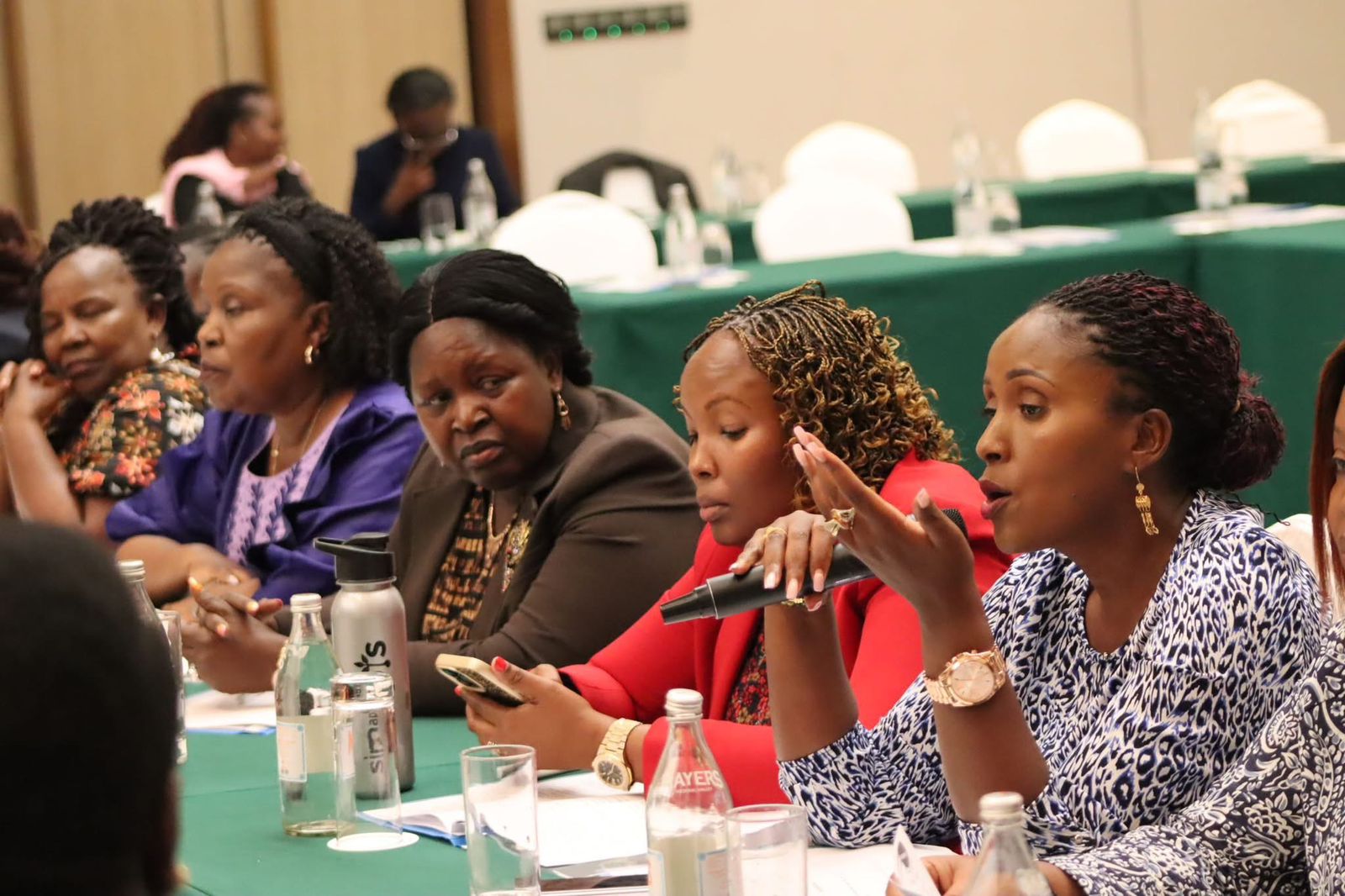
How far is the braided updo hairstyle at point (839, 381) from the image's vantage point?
2135 millimetres

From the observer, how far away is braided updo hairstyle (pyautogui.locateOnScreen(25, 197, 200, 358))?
3.93 meters

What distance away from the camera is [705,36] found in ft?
30.6

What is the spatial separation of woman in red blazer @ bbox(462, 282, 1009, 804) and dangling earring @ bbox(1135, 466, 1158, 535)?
336 millimetres

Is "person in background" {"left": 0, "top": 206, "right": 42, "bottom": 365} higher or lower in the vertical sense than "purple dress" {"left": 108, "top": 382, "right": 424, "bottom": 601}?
higher

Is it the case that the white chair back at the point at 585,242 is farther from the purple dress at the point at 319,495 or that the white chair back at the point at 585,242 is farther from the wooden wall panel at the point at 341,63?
the wooden wall panel at the point at 341,63

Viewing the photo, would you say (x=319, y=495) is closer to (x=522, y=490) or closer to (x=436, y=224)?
(x=522, y=490)

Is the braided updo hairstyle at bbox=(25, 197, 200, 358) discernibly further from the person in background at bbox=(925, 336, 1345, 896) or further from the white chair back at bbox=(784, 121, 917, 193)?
the white chair back at bbox=(784, 121, 917, 193)

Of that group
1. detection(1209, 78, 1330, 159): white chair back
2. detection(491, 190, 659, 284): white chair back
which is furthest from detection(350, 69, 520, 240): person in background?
detection(1209, 78, 1330, 159): white chair back

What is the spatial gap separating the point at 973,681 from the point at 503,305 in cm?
122

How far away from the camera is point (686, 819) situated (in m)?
1.48

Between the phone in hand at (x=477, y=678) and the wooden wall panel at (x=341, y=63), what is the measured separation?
6963mm

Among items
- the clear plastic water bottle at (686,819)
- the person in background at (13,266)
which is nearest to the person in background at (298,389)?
the person in background at (13,266)

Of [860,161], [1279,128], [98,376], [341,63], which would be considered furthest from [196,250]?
[341,63]

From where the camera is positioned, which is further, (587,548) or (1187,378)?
(587,548)
